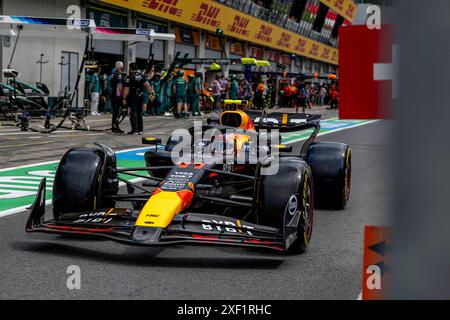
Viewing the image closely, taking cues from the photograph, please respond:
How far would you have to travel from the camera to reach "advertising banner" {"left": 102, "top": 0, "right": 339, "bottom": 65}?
1178 inches

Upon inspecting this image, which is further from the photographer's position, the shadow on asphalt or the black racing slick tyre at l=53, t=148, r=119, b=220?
the black racing slick tyre at l=53, t=148, r=119, b=220

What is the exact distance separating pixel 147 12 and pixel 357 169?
64.8 feet

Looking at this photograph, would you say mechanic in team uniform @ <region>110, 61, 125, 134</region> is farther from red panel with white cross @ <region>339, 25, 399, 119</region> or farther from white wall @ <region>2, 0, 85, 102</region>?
red panel with white cross @ <region>339, 25, 399, 119</region>

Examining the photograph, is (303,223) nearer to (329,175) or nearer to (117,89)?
(329,175)

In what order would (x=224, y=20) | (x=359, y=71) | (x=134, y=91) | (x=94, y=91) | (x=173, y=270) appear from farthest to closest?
(x=224, y=20) < (x=94, y=91) < (x=134, y=91) < (x=173, y=270) < (x=359, y=71)

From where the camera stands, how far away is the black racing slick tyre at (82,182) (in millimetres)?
5484

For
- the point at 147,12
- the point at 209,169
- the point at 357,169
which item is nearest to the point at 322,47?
the point at 147,12

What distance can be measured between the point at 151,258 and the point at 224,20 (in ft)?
111

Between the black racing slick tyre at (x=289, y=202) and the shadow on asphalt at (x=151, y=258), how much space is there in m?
0.23

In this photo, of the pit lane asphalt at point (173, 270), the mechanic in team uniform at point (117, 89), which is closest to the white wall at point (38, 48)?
the mechanic in team uniform at point (117, 89)

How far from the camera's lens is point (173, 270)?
468cm

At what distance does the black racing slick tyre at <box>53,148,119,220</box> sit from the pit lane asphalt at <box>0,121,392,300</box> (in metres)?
0.29

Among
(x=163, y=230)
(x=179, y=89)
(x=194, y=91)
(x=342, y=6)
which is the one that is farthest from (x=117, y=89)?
(x=342, y=6)

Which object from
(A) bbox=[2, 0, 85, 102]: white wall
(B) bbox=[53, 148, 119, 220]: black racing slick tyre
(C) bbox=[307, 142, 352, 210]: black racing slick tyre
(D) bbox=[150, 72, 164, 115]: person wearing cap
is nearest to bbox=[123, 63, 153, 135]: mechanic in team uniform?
(A) bbox=[2, 0, 85, 102]: white wall
